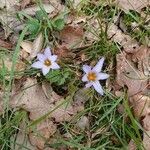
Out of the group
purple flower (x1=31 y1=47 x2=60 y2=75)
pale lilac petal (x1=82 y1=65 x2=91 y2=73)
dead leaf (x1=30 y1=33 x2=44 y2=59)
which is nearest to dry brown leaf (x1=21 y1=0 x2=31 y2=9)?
dead leaf (x1=30 y1=33 x2=44 y2=59)

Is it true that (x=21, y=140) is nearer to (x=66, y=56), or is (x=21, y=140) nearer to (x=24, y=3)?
(x=66, y=56)

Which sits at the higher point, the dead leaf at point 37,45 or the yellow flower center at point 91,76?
the dead leaf at point 37,45

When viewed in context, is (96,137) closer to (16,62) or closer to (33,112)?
(33,112)

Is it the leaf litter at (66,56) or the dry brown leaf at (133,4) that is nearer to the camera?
the leaf litter at (66,56)

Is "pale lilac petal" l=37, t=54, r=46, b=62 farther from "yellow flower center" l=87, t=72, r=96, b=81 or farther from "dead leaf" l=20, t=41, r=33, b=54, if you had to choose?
"yellow flower center" l=87, t=72, r=96, b=81

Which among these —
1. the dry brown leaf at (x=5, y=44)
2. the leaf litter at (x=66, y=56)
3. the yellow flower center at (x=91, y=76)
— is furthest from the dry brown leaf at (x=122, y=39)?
the dry brown leaf at (x=5, y=44)

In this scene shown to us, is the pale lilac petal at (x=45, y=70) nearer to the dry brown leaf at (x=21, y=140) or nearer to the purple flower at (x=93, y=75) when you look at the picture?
the purple flower at (x=93, y=75)

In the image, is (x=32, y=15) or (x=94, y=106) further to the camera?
(x=32, y=15)

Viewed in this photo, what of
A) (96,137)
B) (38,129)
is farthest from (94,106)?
(38,129)
